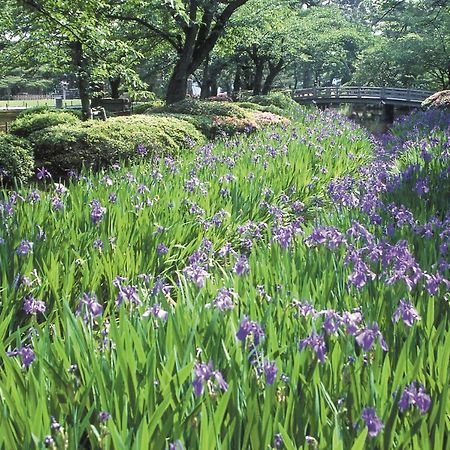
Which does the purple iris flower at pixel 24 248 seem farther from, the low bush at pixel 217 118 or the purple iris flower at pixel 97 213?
the low bush at pixel 217 118

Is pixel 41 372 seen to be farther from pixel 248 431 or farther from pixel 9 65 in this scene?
pixel 9 65

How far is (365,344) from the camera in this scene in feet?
4.71

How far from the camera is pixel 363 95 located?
A: 32.8 metres

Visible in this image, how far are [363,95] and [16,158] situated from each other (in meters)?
29.3

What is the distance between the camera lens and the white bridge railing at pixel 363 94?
29.6 meters

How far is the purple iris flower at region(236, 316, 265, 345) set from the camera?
4.98 feet

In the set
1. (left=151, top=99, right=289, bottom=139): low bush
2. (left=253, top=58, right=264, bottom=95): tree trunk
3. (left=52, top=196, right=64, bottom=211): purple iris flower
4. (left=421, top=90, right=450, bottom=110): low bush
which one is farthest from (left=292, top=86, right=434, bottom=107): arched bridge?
(left=52, top=196, right=64, bottom=211): purple iris flower

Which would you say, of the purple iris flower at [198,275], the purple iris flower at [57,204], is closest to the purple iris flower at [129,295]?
the purple iris flower at [198,275]

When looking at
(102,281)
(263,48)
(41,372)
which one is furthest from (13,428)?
(263,48)

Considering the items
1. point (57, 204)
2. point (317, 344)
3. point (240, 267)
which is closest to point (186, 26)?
point (57, 204)

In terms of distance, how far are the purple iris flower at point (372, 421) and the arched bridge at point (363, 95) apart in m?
29.6

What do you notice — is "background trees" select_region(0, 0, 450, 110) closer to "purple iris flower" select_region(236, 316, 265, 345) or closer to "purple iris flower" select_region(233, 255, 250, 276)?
"purple iris flower" select_region(233, 255, 250, 276)

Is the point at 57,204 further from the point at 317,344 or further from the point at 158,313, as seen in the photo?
the point at 317,344

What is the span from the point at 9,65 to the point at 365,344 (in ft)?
67.3
